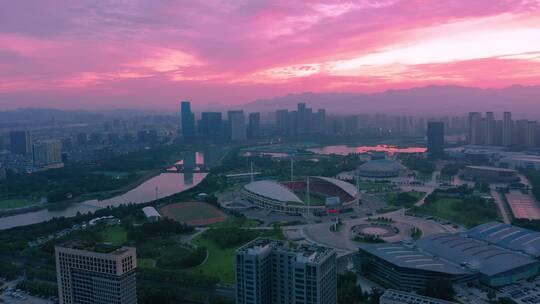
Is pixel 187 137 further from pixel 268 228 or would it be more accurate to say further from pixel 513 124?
pixel 268 228

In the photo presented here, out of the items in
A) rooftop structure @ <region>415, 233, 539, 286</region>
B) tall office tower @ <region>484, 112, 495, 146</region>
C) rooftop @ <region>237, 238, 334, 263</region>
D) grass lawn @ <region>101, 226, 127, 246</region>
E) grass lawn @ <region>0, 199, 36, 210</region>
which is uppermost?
tall office tower @ <region>484, 112, 495, 146</region>

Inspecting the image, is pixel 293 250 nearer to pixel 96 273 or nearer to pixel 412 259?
pixel 96 273

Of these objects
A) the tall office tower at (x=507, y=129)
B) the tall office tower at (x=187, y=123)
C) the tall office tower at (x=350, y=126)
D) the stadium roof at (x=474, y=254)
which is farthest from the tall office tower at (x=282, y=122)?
the stadium roof at (x=474, y=254)

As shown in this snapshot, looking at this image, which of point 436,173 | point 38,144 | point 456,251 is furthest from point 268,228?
point 38,144

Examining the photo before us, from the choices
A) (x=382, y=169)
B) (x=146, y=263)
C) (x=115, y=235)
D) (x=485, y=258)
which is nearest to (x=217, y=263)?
(x=146, y=263)

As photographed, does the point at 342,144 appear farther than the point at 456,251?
Yes

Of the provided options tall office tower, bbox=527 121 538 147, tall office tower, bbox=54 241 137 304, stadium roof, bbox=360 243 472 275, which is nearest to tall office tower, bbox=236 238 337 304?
tall office tower, bbox=54 241 137 304

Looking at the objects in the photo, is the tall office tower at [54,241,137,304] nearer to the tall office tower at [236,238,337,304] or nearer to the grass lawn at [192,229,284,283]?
the tall office tower at [236,238,337,304]

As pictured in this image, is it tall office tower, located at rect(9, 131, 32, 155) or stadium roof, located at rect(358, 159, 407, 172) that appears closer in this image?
stadium roof, located at rect(358, 159, 407, 172)
